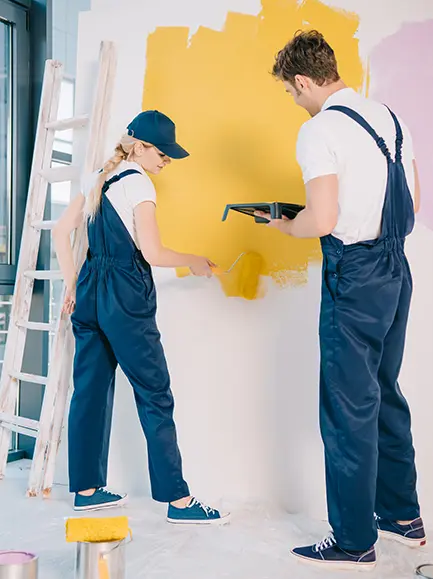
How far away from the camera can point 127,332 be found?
8.29ft

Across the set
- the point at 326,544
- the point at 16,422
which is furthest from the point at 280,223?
the point at 16,422

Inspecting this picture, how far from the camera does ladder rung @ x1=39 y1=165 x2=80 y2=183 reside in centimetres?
301

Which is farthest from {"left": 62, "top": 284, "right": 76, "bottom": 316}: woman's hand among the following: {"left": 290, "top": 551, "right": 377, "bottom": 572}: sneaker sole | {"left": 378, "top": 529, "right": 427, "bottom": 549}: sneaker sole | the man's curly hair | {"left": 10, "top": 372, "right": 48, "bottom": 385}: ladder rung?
{"left": 378, "top": 529, "right": 427, "bottom": 549}: sneaker sole

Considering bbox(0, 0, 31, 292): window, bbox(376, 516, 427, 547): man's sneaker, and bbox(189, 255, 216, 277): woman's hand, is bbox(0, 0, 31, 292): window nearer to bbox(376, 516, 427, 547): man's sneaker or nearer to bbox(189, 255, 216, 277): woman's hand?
bbox(189, 255, 216, 277): woman's hand

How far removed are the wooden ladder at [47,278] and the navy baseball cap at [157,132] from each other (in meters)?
0.46

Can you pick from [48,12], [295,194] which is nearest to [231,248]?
[295,194]

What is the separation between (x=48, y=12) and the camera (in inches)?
133

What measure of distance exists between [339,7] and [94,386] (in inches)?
66.9

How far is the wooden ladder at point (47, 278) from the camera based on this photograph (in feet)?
9.50

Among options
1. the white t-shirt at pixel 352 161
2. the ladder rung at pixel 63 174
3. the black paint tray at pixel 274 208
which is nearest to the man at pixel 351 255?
the white t-shirt at pixel 352 161

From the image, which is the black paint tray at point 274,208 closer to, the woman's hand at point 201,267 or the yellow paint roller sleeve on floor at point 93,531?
the woman's hand at point 201,267

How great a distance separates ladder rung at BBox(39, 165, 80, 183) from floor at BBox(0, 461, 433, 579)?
1354 millimetres

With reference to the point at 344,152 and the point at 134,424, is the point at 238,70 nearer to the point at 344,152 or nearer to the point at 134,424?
the point at 344,152

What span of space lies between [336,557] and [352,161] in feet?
3.91
